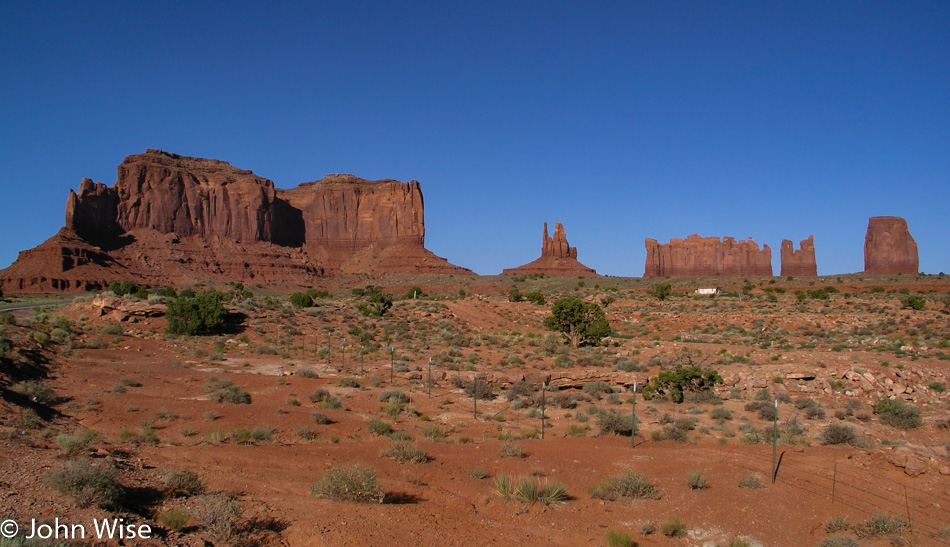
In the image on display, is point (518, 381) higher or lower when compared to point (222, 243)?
lower

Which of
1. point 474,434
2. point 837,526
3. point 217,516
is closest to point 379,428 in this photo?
point 474,434

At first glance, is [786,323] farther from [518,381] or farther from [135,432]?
[135,432]

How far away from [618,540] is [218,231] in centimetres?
12436

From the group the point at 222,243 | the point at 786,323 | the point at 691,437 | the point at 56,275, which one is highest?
the point at 222,243

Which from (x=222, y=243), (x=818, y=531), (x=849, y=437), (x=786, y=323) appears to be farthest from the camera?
(x=222, y=243)

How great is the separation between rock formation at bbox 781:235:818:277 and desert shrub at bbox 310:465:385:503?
500 feet

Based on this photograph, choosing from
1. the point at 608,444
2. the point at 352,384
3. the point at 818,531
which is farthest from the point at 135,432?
the point at 818,531

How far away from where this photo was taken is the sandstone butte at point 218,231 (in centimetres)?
8812

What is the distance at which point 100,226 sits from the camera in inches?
4013

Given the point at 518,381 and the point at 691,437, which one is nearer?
the point at 691,437

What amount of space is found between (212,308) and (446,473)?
25.6m

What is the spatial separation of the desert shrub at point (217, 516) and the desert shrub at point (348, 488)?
1382 mm

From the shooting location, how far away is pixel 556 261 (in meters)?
126

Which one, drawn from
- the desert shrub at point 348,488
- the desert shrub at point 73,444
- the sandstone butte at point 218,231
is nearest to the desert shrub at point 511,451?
the desert shrub at point 348,488
